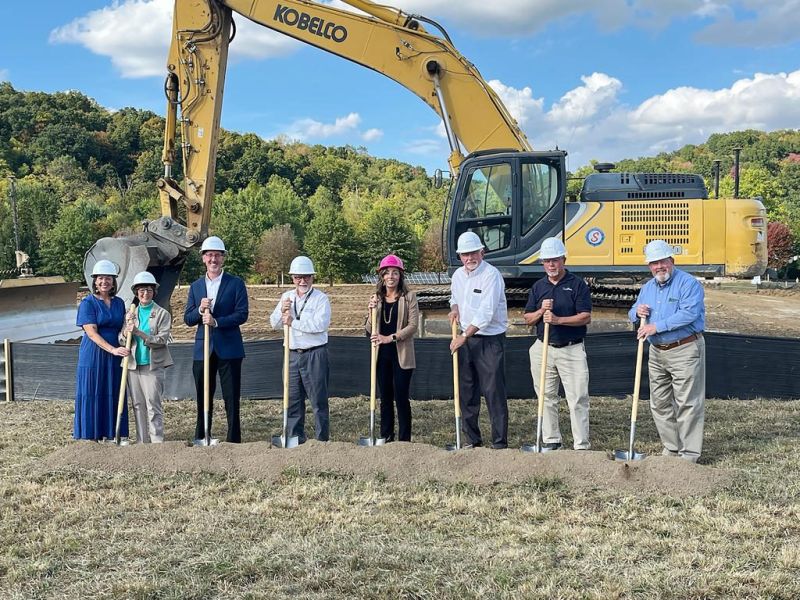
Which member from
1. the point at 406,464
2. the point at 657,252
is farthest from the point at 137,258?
the point at 657,252

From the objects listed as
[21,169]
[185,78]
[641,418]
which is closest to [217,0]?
[185,78]

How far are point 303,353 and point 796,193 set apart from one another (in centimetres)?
7005

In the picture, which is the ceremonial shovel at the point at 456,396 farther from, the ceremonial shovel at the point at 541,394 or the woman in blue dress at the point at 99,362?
the woman in blue dress at the point at 99,362

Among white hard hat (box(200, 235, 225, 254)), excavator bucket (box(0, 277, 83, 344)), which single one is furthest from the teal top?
excavator bucket (box(0, 277, 83, 344))

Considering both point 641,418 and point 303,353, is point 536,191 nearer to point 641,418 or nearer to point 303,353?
point 641,418

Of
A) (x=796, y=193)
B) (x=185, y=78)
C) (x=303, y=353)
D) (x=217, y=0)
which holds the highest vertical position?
(x=796, y=193)

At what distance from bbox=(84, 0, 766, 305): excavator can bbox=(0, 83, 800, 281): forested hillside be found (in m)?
18.4

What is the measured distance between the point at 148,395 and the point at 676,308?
4220mm

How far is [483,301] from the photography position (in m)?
5.79

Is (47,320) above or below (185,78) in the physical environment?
below

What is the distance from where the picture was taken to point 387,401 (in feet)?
20.4

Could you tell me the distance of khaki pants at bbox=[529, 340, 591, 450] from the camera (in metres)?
5.79

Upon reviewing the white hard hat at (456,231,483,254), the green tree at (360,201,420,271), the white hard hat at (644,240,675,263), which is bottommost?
the white hard hat at (644,240,675,263)

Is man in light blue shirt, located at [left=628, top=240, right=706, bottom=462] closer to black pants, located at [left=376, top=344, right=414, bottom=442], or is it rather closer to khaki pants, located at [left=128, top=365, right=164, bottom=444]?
black pants, located at [left=376, top=344, right=414, bottom=442]
